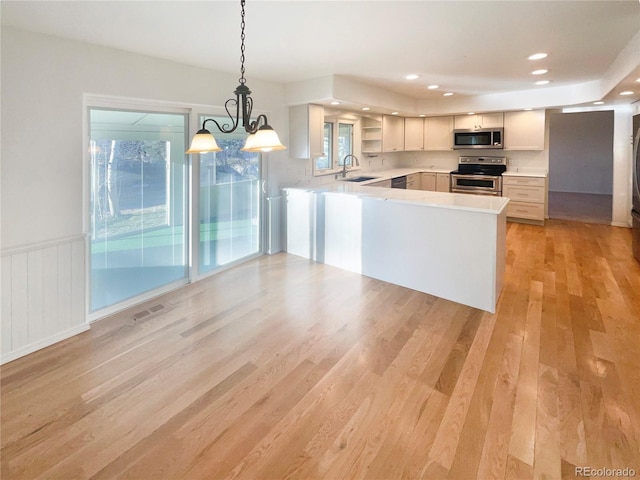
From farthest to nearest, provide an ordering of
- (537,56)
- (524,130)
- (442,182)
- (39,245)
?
(442,182)
(524,130)
(537,56)
(39,245)

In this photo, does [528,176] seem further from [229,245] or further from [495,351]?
[229,245]

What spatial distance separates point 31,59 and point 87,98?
0.42 metres

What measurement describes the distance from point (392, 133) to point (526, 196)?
2.74 meters

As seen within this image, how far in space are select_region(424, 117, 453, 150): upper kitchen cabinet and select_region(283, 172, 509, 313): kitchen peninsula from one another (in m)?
3.43

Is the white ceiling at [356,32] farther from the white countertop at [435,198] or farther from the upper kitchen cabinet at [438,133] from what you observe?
the upper kitchen cabinet at [438,133]

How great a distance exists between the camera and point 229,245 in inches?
185

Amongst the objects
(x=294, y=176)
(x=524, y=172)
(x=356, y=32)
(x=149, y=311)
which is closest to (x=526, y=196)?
(x=524, y=172)

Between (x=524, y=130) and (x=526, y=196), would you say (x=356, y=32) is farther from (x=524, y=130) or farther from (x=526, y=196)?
(x=526, y=196)

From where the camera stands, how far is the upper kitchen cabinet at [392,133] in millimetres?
6876

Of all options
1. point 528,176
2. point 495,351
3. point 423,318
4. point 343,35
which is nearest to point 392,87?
point 343,35

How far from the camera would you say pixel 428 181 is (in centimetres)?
766

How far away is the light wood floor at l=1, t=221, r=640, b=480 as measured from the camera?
174cm

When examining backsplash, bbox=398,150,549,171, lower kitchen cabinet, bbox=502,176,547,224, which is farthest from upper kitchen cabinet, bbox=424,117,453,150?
lower kitchen cabinet, bbox=502,176,547,224

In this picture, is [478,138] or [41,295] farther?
[478,138]
